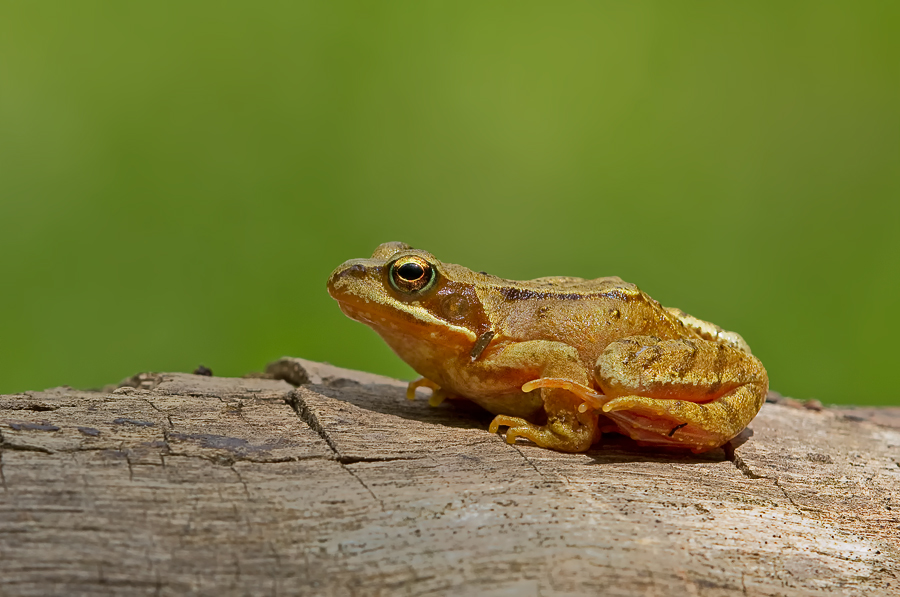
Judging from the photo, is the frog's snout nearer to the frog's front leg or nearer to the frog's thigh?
the frog's front leg

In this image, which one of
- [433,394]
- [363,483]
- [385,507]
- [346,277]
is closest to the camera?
[385,507]

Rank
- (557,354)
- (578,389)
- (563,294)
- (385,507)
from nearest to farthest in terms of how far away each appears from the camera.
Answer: (385,507), (578,389), (557,354), (563,294)

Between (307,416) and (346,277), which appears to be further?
(346,277)

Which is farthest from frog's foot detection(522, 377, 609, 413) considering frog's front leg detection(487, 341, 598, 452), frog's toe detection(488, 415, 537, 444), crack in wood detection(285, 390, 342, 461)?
crack in wood detection(285, 390, 342, 461)

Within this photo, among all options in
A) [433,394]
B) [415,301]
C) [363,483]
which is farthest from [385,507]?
[433,394]

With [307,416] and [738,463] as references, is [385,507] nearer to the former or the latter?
[307,416]

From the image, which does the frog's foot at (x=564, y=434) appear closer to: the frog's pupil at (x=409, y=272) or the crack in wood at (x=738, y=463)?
the crack in wood at (x=738, y=463)

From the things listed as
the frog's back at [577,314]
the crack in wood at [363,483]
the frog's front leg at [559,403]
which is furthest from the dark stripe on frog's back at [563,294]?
the crack in wood at [363,483]
